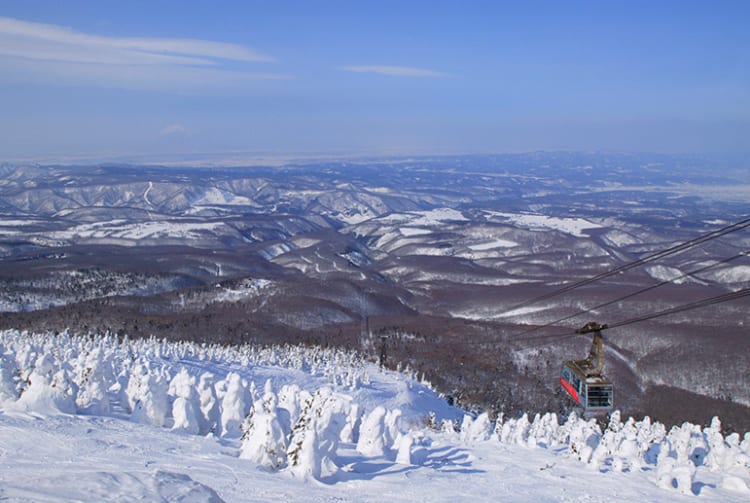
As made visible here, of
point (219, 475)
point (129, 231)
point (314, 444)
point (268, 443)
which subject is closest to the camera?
point (219, 475)

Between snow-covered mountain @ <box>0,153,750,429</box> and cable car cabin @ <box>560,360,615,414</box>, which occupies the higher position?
cable car cabin @ <box>560,360,615,414</box>

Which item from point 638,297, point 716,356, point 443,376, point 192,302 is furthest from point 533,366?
point 192,302

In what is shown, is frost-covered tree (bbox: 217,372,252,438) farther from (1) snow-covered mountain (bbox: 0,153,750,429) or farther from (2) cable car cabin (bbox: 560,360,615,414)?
(1) snow-covered mountain (bbox: 0,153,750,429)

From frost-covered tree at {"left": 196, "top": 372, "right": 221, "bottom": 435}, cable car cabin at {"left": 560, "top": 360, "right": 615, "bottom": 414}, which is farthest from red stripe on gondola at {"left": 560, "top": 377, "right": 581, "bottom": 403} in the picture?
frost-covered tree at {"left": 196, "top": 372, "right": 221, "bottom": 435}

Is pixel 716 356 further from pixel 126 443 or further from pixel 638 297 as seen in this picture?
pixel 126 443

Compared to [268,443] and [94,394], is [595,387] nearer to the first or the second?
[268,443]

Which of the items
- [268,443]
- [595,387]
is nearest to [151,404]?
[268,443]

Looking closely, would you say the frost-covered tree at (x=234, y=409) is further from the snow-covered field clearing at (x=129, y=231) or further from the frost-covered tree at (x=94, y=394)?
the snow-covered field clearing at (x=129, y=231)

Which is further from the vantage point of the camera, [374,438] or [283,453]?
[374,438]
